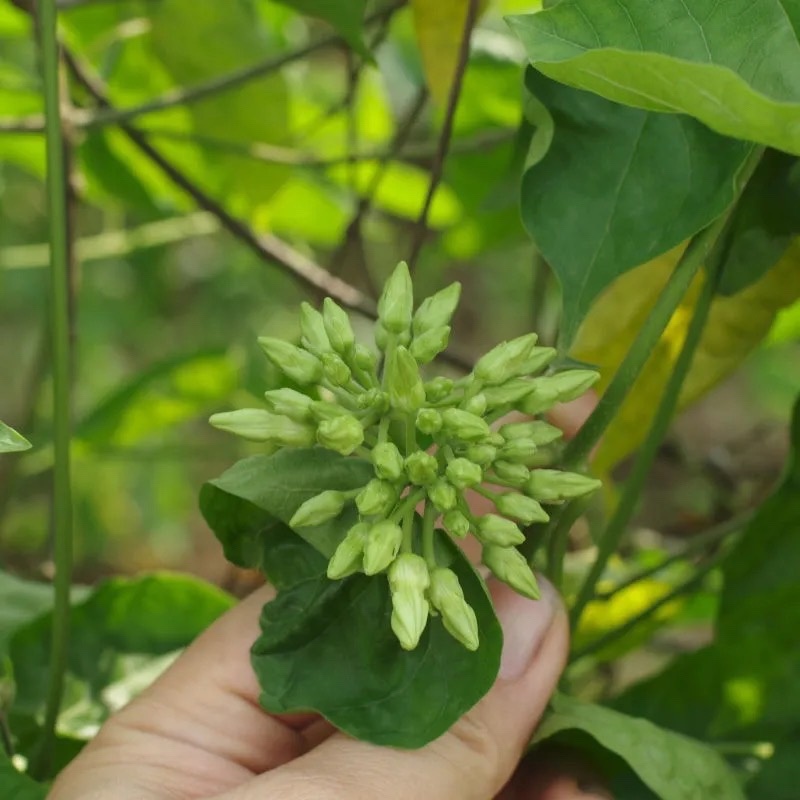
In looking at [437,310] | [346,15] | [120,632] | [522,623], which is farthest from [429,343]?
[120,632]

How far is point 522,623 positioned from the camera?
820 mm

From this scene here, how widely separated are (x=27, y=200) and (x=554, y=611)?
235 centimetres

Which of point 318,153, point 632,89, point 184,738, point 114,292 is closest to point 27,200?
point 114,292

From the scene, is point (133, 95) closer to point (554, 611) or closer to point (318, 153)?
point (318, 153)

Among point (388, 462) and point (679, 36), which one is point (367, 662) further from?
point (679, 36)

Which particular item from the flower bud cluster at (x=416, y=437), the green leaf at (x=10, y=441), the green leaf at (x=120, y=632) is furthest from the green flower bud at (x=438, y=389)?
the green leaf at (x=120, y=632)

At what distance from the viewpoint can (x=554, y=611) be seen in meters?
0.84

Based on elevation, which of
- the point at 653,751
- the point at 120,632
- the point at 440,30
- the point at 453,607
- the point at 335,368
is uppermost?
the point at 440,30

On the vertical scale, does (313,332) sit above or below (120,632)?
above

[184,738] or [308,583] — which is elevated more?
[308,583]

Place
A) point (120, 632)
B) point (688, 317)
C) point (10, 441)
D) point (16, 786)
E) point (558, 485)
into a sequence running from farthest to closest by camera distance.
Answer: point (120, 632)
point (688, 317)
point (16, 786)
point (558, 485)
point (10, 441)

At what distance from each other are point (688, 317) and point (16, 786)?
0.63 meters

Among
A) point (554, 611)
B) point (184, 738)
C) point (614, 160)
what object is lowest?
point (184, 738)

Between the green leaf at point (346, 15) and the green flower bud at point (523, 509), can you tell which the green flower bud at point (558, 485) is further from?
the green leaf at point (346, 15)
